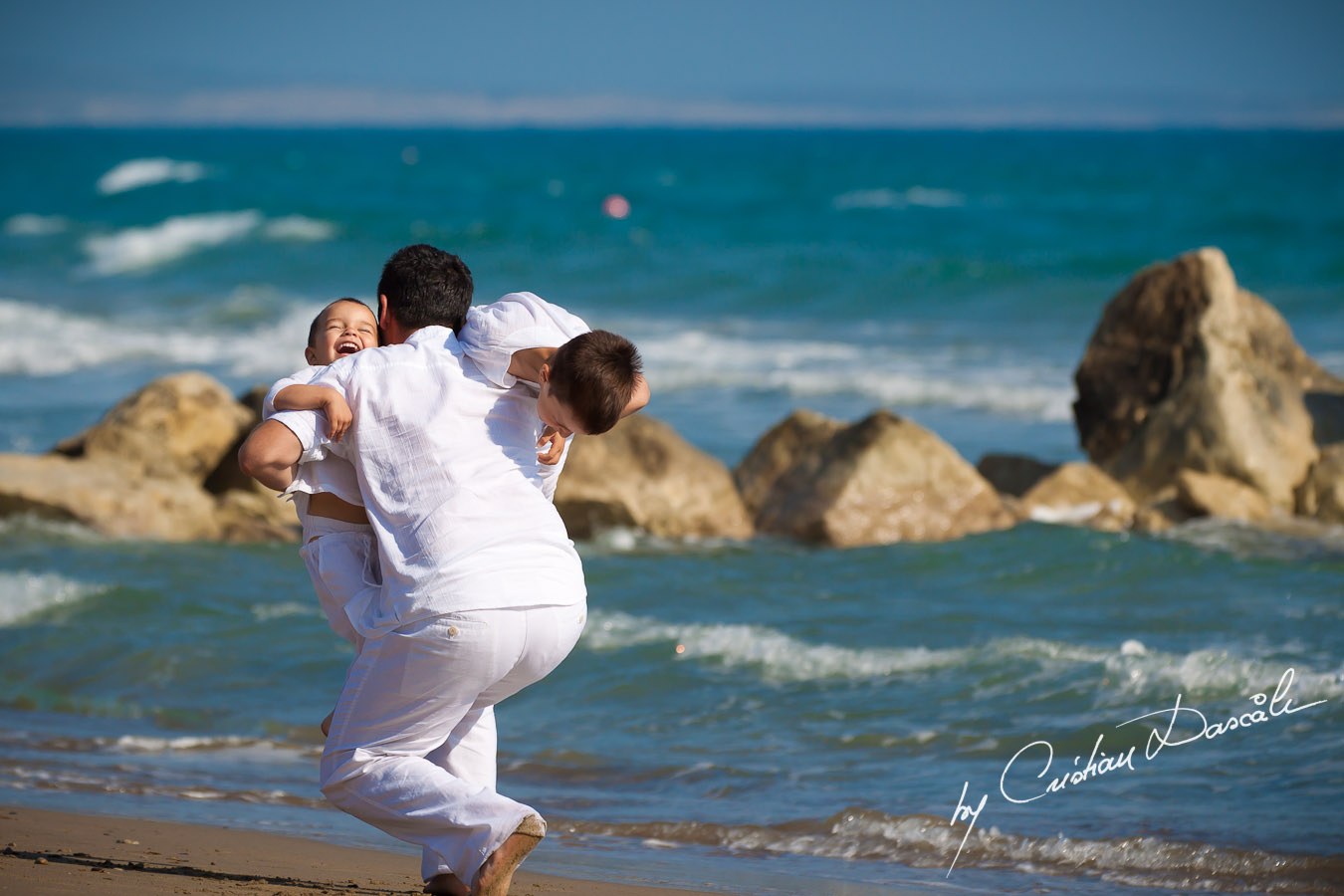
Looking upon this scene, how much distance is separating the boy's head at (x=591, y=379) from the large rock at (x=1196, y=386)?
732cm

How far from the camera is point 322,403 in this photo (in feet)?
10.3

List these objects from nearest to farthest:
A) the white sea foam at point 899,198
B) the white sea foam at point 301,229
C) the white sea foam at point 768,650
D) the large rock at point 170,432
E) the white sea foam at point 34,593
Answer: the white sea foam at point 768,650, the white sea foam at point 34,593, the large rock at point 170,432, the white sea foam at point 301,229, the white sea foam at point 899,198

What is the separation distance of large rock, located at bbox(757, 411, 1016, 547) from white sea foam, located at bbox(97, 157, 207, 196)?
45587mm

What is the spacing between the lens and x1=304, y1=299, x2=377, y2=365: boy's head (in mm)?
3525

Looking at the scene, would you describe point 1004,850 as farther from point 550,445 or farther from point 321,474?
point 321,474

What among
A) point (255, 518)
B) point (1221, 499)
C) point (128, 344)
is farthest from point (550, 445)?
point (128, 344)

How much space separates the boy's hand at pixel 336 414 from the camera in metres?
3.12

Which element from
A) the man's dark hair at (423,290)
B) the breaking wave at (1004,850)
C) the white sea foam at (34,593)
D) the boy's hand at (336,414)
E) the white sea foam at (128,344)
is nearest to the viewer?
the boy's hand at (336,414)

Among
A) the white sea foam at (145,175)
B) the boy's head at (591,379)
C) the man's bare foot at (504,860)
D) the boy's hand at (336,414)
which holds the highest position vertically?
the white sea foam at (145,175)

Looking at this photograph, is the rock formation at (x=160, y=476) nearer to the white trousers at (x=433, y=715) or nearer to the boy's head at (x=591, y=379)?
the white trousers at (x=433, y=715)

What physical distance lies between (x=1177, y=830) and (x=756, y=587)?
3.53 meters

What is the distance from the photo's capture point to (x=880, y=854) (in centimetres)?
456

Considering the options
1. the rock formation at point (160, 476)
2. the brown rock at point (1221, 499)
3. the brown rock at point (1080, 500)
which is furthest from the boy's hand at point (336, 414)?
the brown rock at point (1221, 499)

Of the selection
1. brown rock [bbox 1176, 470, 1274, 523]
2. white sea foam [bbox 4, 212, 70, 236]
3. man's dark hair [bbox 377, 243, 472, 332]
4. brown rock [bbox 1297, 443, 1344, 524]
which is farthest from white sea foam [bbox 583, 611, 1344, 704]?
white sea foam [bbox 4, 212, 70, 236]
